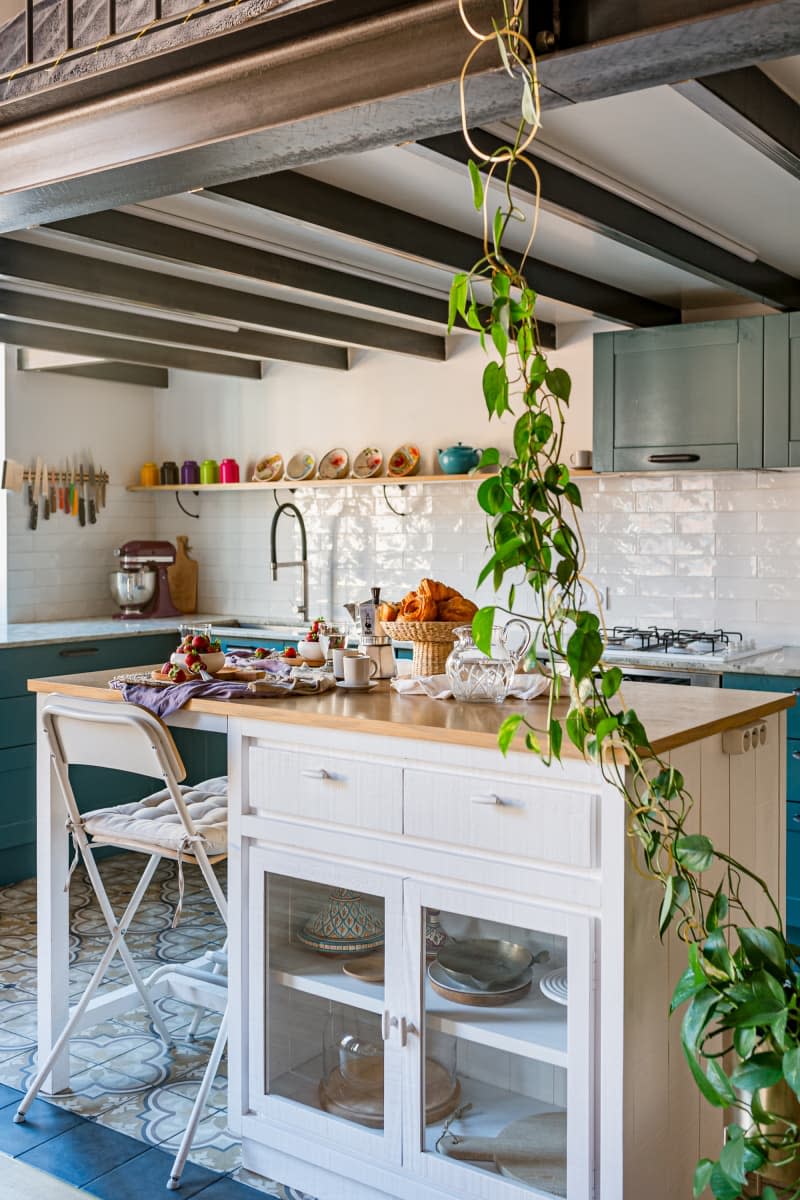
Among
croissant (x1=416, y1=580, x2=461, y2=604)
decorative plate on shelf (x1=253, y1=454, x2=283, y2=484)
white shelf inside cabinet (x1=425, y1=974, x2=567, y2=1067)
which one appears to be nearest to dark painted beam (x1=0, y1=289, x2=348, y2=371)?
decorative plate on shelf (x1=253, y1=454, x2=283, y2=484)

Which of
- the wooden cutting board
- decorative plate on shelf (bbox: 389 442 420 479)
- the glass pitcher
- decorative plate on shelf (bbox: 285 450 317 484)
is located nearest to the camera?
the glass pitcher

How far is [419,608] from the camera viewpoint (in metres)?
2.92

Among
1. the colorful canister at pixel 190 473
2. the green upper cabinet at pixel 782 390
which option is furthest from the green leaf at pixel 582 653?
the colorful canister at pixel 190 473

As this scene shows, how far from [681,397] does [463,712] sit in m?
2.62

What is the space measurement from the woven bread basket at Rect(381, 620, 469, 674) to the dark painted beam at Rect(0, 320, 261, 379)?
3143mm

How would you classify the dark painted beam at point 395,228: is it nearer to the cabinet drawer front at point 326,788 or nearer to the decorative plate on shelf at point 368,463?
the cabinet drawer front at point 326,788

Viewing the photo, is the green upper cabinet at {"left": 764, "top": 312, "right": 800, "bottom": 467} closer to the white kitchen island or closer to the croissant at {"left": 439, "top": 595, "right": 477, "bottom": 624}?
the white kitchen island

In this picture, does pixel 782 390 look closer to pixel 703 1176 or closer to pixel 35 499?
pixel 703 1176

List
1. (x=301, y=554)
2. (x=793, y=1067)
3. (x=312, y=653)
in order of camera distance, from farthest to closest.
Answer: (x=301, y=554)
(x=312, y=653)
(x=793, y=1067)

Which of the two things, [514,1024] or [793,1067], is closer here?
[793,1067]

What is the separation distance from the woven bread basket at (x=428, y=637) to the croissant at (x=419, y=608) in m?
0.01

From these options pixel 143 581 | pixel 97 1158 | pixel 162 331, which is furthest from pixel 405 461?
pixel 97 1158

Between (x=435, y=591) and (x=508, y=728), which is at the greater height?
(x=435, y=591)

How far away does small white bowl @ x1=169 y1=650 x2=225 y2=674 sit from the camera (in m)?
3.04
